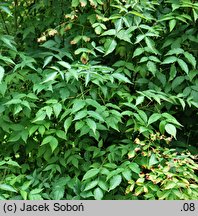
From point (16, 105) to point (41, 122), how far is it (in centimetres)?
19

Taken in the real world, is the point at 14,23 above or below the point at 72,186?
above

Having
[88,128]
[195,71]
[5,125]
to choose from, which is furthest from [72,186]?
[195,71]

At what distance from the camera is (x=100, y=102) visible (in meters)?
2.67

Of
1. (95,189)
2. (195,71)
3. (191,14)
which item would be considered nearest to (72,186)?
(95,189)

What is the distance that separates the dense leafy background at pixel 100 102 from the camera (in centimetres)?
240

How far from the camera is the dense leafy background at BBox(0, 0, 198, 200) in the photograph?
2.40m

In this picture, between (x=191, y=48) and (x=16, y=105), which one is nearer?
(x=16, y=105)

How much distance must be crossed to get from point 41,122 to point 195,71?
1091 millimetres

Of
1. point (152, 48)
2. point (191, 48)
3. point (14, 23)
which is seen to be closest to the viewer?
point (152, 48)

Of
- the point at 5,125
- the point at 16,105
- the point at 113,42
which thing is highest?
the point at 113,42

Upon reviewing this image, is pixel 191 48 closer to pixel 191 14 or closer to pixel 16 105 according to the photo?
pixel 191 14

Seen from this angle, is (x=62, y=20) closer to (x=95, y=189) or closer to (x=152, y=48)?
(x=152, y=48)

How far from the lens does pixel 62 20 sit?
9.59ft

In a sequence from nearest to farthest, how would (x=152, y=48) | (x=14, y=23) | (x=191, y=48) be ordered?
(x=152, y=48), (x=191, y=48), (x=14, y=23)
